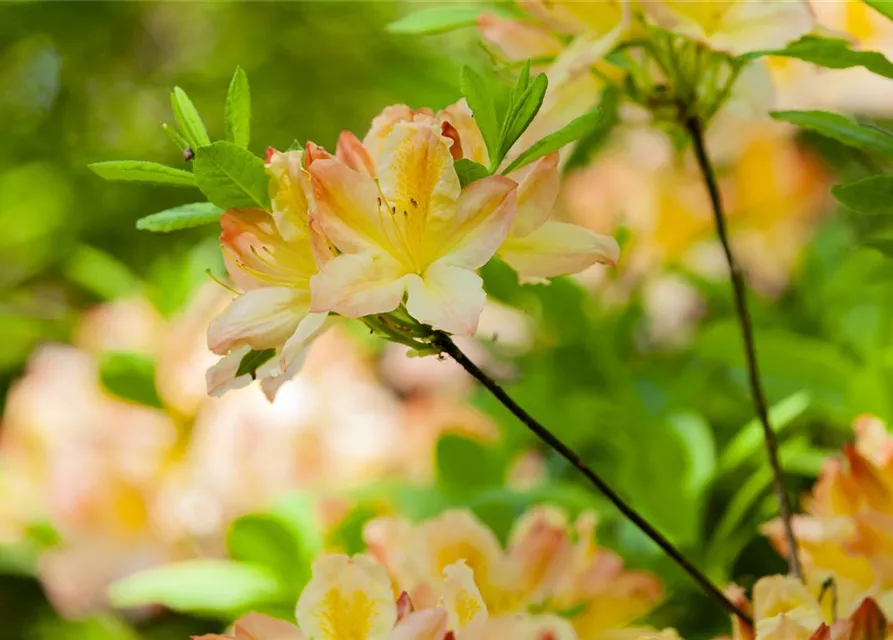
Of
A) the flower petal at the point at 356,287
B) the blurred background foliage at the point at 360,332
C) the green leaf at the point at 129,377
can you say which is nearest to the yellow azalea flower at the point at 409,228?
the flower petal at the point at 356,287

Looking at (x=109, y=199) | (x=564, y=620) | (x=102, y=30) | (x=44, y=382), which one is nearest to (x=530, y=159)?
(x=564, y=620)

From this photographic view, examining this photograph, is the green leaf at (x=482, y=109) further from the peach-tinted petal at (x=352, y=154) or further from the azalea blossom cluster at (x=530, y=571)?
the azalea blossom cluster at (x=530, y=571)

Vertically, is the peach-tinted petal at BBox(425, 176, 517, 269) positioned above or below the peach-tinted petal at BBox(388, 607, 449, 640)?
above

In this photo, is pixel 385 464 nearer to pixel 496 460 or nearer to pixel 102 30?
pixel 496 460

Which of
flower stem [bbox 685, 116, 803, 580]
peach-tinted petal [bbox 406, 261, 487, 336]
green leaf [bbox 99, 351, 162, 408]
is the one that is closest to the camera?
peach-tinted petal [bbox 406, 261, 487, 336]

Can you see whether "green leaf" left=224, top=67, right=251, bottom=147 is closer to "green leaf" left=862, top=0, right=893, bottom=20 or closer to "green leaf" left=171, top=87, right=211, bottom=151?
"green leaf" left=171, top=87, right=211, bottom=151

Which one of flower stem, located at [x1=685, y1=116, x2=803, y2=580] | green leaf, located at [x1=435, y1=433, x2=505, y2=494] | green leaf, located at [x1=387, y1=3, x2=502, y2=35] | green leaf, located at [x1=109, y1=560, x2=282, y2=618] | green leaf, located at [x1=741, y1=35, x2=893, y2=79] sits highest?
green leaf, located at [x1=741, y1=35, x2=893, y2=79]

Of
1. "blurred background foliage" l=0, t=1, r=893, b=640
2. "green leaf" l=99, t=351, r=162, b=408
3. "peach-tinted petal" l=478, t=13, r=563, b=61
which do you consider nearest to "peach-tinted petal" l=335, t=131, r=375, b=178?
"peach-tinted petal" l=478, t=13, r=563, b=61
